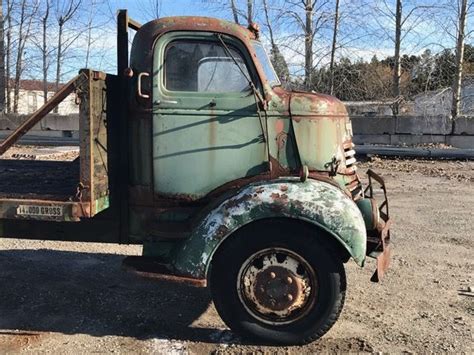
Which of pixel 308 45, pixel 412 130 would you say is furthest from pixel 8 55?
pixel 412 130

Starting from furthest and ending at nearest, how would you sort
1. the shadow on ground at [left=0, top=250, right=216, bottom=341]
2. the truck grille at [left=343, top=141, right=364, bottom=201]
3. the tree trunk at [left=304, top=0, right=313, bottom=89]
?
1. the tree trunk at [left=304, top=0, right=313, bottom=89]
2. the truck grille at [left=343, top=141, right=364, bottom=201]
3. the shadow on ground at [left=0, top=250, right=216, bottom=341]

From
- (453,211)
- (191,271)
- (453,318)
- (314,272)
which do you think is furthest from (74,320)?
(453,211)

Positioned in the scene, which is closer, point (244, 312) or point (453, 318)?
point (244, 312)

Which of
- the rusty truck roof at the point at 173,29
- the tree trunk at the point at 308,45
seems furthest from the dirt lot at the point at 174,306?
the tree trunk at the point at 308,45

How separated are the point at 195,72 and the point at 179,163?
0.71m

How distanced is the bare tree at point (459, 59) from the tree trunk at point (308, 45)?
4.44 meters

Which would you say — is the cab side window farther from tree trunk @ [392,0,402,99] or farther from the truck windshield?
tree trunk @ [392,0,402,99]

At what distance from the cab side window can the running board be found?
4.44ft

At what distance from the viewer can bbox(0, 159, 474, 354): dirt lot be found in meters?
4.16

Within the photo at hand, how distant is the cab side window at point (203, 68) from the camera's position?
4.37m

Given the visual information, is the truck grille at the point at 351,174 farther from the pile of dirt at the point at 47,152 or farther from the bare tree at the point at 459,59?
the bare tree at the point at 459,59

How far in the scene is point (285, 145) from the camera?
4.32 m

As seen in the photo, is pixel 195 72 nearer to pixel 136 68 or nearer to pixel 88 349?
pixel 136 68

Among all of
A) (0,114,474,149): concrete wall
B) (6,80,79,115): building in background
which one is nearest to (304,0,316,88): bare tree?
(0,114,474,149): concrete wall
